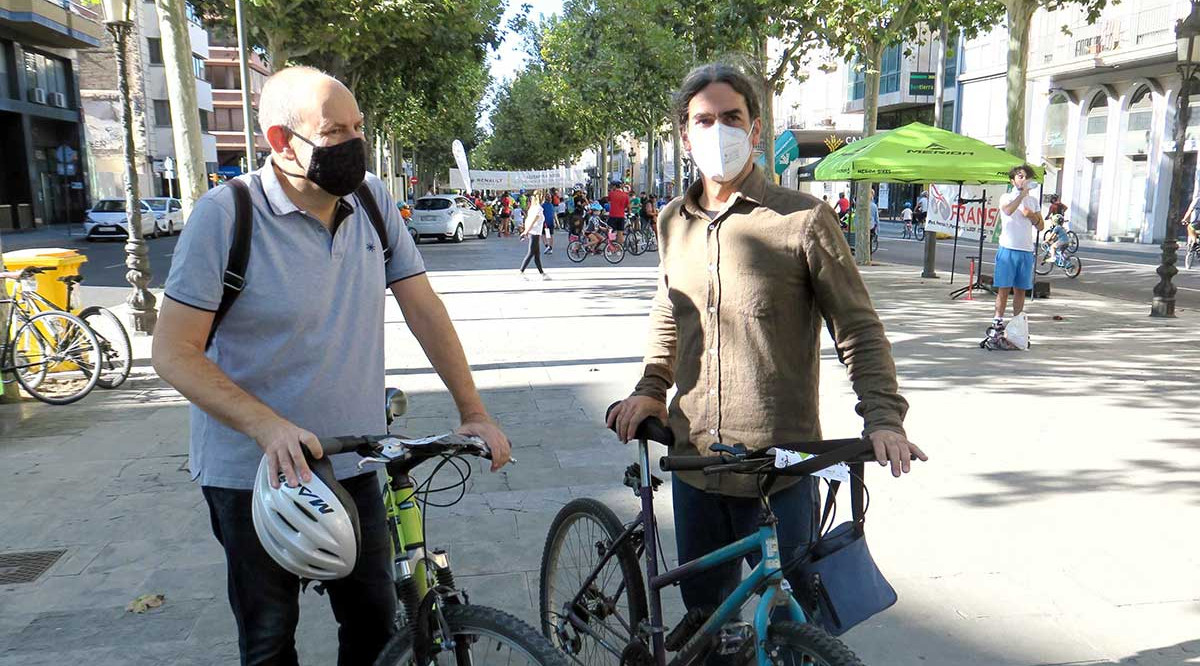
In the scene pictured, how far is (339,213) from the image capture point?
7.22 ft

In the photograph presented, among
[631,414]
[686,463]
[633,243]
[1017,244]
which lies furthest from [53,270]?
[633,243]

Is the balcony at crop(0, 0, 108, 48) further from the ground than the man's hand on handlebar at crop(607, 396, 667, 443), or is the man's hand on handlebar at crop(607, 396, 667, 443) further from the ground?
the balcony at crop(0, 0, 108, 48)

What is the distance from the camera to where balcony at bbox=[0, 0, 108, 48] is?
33.3m

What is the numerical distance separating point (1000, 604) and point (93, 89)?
50.9 m

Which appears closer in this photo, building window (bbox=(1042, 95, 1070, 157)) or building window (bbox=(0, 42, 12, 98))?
building window (bbox=(1042, 95, 1070, 157))

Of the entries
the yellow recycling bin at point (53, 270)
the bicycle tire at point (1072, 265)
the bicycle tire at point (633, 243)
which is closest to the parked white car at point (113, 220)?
the bicycle tire at point (633, 243)

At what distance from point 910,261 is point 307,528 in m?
21.7

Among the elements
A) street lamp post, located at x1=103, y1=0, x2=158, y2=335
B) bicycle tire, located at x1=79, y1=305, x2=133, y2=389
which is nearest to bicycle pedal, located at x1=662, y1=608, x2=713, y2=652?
bicycle tire, located at x1=79, y1=305, x2=133, y2=389

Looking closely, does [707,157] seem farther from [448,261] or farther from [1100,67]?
[1100,67]

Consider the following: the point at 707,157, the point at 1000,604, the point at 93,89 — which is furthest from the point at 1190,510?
the point at 93,89

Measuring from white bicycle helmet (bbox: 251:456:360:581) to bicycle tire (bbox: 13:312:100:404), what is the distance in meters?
6.35

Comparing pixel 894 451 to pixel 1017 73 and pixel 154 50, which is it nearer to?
pixel 1017 73

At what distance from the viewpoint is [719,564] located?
2.32 metres

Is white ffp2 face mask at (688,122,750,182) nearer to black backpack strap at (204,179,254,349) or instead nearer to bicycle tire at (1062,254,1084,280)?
black backpack strap at (204,179,254,349)
